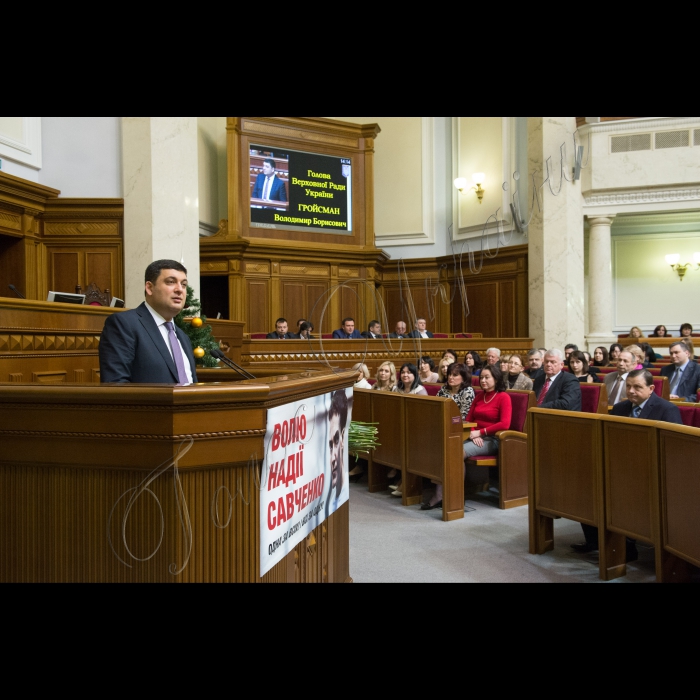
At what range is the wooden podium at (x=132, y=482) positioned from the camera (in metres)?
1.77

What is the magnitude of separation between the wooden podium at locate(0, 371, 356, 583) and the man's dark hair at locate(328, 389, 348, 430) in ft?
2.22

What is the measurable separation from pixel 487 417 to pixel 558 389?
2.40ft

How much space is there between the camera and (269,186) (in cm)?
1254

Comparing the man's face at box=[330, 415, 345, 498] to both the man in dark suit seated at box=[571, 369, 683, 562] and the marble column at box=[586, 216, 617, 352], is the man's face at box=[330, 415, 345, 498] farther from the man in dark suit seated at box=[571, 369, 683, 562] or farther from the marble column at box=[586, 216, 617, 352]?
the marble column at box=[586, 216, 617, 352]

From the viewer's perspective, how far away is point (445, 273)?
14227 millimetres

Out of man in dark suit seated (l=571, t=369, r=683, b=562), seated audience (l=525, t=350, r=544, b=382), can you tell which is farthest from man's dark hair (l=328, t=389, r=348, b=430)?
seated audience (l=525, t=350, r=544, b=382)

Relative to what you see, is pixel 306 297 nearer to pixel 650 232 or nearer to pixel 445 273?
pixel 445 273

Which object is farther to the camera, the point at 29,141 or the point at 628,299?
the point at 628,299

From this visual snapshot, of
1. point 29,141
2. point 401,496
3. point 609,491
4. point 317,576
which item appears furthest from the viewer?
point 29,141

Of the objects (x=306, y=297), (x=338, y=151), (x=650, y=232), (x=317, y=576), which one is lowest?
(x=317, y=576)

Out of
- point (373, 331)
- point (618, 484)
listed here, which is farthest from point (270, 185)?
point (618, 484)

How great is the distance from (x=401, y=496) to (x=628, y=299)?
10.8 meters

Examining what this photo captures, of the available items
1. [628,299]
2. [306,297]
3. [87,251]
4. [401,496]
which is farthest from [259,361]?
[628,299]

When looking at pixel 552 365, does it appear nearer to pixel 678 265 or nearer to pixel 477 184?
pixel 477 184
